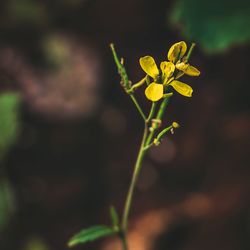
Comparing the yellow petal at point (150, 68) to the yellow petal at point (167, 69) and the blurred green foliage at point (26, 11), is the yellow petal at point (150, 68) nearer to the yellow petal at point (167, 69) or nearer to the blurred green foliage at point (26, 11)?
the yellow petal at point (167, 69)

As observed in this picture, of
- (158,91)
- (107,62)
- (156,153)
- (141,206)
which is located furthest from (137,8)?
(158,91)

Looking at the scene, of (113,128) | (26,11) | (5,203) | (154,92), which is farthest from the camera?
(26,11)

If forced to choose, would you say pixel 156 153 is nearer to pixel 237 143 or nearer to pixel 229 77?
pixel 237 143

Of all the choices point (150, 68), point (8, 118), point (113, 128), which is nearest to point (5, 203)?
point (8, 118)

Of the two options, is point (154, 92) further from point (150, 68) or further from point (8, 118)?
point (8, 118)

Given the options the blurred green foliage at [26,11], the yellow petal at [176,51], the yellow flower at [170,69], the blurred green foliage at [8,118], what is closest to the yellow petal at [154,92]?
the yellow flower at [170,69]
